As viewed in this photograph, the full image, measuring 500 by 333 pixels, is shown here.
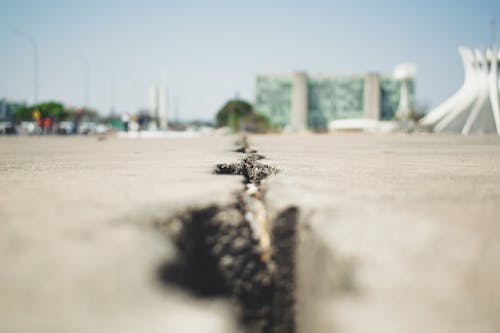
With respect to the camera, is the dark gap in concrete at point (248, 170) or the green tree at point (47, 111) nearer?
the dark gap in concrete at point (248, 170)

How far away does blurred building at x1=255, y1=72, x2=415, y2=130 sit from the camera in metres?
56.3

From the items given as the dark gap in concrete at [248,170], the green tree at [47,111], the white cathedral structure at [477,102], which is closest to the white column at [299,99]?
the white cathedral structure at [477,102]

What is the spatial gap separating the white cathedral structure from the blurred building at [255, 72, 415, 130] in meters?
13.3

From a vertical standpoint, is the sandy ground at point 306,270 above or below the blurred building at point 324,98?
below

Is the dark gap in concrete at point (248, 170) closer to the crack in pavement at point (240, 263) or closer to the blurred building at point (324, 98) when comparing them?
the crack in pavement at point (240, 263)

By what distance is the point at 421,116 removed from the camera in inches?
2064

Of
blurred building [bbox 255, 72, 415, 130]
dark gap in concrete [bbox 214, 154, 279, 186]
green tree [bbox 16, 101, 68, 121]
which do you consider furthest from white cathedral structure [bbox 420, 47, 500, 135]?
green tree [bbox 16, 101, 68, 121]

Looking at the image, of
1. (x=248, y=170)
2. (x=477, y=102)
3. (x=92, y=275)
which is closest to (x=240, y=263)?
(x=92, y=275)

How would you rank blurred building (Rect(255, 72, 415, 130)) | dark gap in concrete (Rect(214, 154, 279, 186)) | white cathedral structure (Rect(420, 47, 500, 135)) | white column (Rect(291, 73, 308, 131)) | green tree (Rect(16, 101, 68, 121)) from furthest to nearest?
1. blurred building (Rect(255, 72, 415, 130))
2. white column (Rect(291, 73, 308, 131))
3. green tree (Rect(16, 101, 68, 121))
4. white cathedral structure (Rect(420, 47, 500, 135))
5. dark gap in concrete (Rect(214, 154, 279, 186))

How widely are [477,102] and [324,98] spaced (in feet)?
66.4

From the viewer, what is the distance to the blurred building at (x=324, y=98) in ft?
185

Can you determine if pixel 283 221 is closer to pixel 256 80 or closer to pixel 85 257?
pixel 85 257

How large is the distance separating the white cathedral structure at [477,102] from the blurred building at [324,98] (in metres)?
13.3

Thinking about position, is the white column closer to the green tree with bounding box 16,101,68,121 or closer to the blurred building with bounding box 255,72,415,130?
the blurred building with bounding box 255,72,415,130
